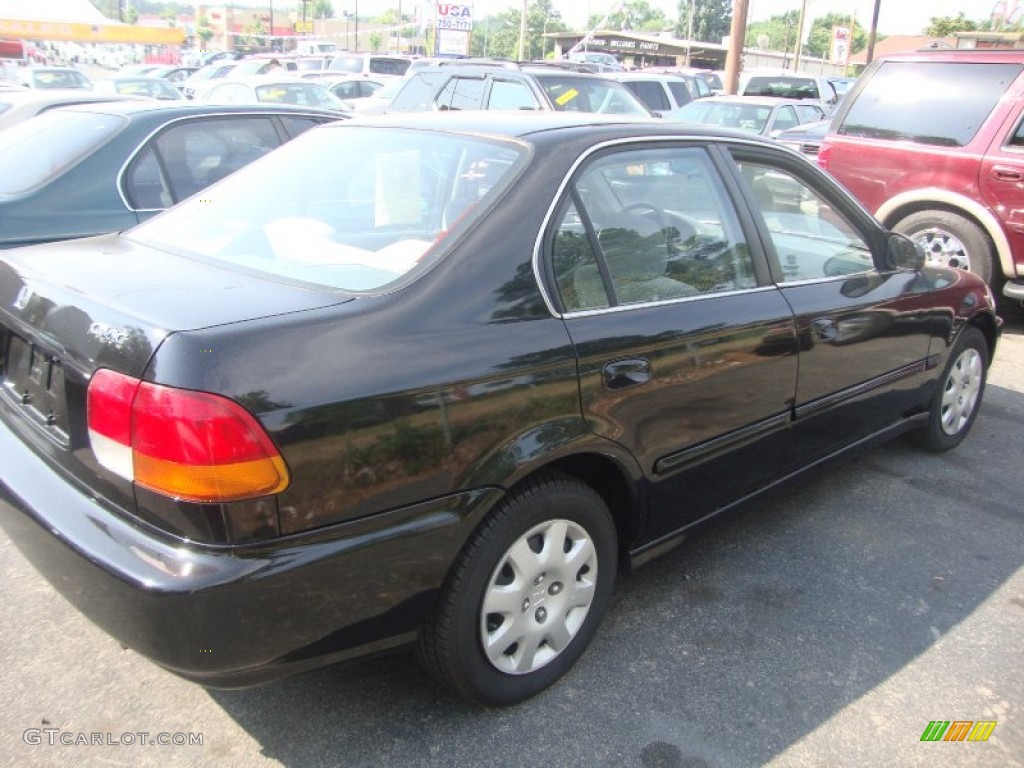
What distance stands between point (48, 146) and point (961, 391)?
5.24m

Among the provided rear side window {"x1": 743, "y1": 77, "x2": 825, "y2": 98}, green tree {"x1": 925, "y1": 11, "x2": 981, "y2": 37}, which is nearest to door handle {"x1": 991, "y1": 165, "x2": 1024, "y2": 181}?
rear side window {"x1": 743, "y1": 77, "x2": 825, "y2": 98}

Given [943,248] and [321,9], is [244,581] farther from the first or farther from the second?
[321,9]

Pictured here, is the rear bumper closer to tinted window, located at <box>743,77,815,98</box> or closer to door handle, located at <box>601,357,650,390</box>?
door handle, located at <box>601,357,650,390</box>

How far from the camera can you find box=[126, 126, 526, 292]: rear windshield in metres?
2.53

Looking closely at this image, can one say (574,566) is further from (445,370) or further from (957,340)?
(957,340)

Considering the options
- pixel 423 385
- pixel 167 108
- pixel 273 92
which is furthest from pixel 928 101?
pixel 273 92

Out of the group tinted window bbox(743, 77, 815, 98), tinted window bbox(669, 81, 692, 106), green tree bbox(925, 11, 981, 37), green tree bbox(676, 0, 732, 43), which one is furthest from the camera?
green tree bbox(676, 0, 732, 43)

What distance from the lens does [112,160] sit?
16.5 feet

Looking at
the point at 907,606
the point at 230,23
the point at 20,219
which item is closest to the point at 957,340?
the point at 907,606

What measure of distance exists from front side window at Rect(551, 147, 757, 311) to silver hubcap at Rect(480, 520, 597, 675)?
2.23ft

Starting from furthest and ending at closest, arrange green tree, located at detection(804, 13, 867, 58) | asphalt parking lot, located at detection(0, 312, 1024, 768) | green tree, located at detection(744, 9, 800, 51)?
green tree, located at detection(804, 13, 867, 58) → green tree, located at detection(744, 9, 800, 51) → asphalt parking lot, located at detection(0, 312, 1024, 768)

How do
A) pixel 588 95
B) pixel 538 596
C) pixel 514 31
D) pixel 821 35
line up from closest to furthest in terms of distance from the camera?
pixel 538 596 → pixel 588 95 → pixel 514 31 → pixel 821 35

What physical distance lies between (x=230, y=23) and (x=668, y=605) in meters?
115

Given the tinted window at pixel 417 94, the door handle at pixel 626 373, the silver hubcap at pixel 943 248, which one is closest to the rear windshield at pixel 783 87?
the tinted window at pixel 417 94
